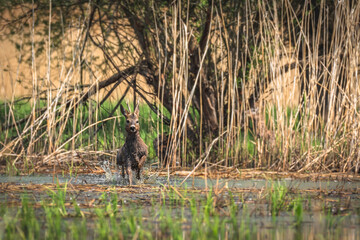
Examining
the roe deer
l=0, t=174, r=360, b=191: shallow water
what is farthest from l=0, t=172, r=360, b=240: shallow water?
the roe deer

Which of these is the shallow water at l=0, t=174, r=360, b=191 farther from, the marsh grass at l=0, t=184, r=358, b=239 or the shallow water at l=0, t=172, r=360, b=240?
the marsh grass at l=0, t=184, r=358, b=239

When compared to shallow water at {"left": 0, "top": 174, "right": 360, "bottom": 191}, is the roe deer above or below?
above

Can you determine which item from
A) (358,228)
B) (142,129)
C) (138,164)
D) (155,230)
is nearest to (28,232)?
(155,230)

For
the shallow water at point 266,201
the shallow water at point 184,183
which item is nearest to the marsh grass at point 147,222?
the shallow water at point 266,201

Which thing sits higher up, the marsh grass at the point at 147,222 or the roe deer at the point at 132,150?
the roe deer at the point at 132,150

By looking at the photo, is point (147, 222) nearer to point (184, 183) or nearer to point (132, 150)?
point (184, 183)

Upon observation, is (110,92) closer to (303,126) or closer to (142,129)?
(142,129)

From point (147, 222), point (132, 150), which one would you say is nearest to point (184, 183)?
point (132, 150)

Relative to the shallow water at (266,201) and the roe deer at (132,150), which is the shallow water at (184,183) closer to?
→ the shallow water at (266,201)

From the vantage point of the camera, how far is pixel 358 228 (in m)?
4.58

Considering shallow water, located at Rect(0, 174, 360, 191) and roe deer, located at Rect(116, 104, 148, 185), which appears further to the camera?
roe deer, located at Rect(116, 104, 148, 185)

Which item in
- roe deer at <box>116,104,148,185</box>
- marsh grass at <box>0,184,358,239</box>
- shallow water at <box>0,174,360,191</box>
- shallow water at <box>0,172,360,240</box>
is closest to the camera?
marsh grass at <box>0,184,358,239</box>

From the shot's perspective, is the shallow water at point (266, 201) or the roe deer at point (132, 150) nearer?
the shallow water at point (266, 201)

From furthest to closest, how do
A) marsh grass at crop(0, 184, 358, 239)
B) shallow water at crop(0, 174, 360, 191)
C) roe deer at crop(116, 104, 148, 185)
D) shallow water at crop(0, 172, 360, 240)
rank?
roe deer at crop(116, 104, 148, 185) → shallow water at crop(0, 174, 360, 191) → shallow water at crop(0, 172, 360, 240) → marsh grass at crop(0, 184, 358, 239)
